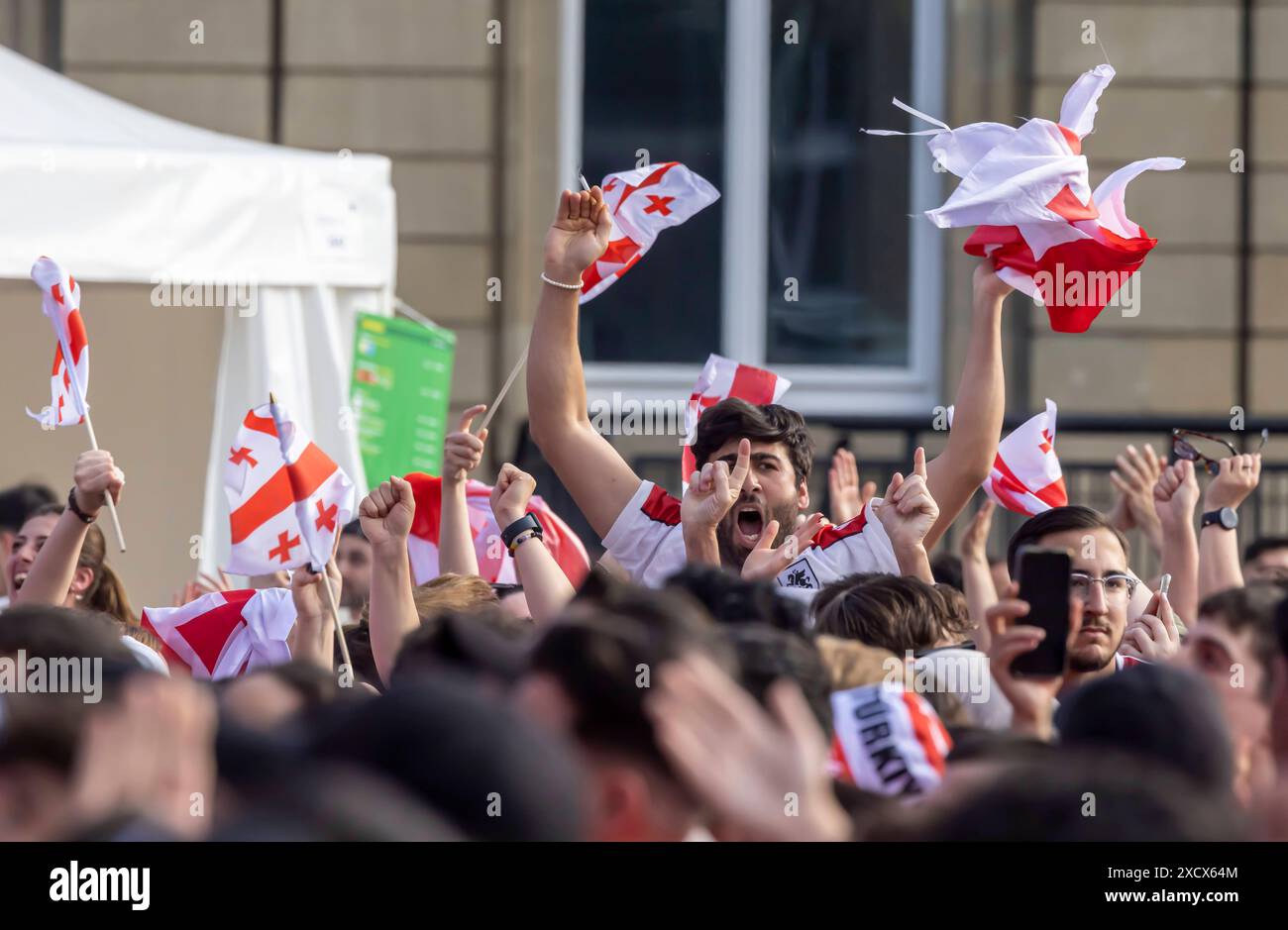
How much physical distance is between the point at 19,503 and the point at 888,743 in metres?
4.06

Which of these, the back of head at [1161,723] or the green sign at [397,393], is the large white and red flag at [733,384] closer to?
the green sign at [397,393]

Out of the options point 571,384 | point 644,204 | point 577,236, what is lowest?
point 571,384

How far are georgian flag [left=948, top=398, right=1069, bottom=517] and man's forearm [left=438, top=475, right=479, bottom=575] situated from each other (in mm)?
1452

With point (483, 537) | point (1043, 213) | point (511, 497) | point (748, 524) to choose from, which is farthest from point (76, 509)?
point (1043, 213)

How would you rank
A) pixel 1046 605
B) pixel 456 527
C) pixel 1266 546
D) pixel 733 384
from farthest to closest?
pixel 1266 546, pixel 733 384, pixel 456 527, pixel 1046 605

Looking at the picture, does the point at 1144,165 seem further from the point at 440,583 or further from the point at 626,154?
the point at 626,154

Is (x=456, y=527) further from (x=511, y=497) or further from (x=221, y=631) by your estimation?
(x=221, y=631)

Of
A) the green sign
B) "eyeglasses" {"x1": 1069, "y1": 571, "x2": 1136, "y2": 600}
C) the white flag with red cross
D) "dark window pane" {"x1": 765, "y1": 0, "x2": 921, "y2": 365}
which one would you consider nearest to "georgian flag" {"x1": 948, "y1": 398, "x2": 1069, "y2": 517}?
the white flag with red cross

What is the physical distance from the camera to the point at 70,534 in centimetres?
403

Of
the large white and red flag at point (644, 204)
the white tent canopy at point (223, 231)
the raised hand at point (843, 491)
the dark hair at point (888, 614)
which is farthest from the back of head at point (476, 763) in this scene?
the white tent canopy at point (223, 231)

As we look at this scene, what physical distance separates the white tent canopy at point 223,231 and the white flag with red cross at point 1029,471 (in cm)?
208
